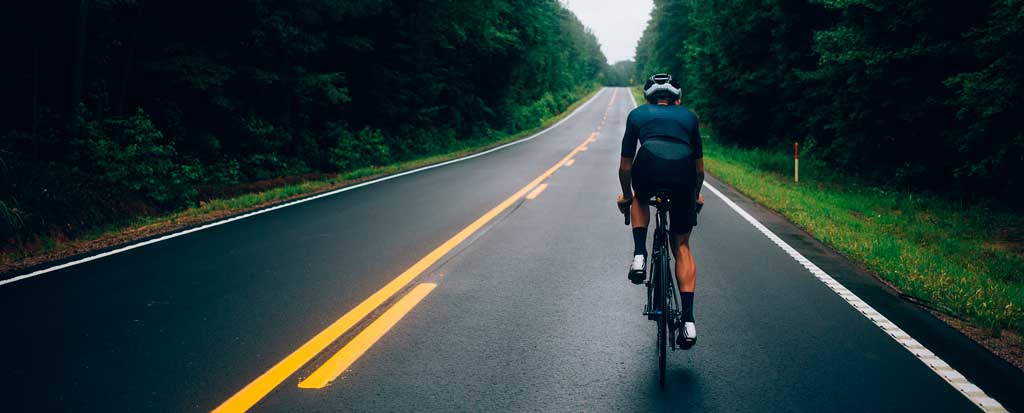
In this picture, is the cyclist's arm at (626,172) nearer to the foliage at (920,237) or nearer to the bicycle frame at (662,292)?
the bicycle frame at (662,292)

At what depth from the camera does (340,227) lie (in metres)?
9.14

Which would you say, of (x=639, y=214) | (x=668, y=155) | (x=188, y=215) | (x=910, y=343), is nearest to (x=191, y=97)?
(x=188, y=215)

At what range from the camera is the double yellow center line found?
3707 millimetres

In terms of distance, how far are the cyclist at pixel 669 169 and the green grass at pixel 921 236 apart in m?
2.52

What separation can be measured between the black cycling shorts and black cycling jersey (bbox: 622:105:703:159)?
0.06 m

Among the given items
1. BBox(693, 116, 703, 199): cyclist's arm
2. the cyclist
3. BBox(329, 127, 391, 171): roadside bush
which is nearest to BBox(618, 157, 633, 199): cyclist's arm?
the cyclist

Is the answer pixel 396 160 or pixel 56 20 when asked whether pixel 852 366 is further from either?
pixel 396 160

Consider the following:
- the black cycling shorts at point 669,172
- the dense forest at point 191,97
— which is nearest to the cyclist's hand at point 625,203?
the black cycling shorts at point 669,172

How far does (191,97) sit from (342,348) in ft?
47.0

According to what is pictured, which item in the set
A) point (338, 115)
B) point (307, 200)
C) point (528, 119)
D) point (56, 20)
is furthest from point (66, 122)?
point (528, 119)

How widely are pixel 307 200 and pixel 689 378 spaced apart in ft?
30.9

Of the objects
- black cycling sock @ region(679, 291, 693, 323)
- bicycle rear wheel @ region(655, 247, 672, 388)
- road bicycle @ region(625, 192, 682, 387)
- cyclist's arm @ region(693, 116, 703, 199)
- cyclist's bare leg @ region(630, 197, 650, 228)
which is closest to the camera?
bicycle rear wheel @ region(655, 247, 672, 388)

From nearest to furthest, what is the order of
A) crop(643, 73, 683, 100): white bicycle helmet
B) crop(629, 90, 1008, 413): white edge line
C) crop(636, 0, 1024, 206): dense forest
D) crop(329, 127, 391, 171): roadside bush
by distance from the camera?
crop(629, 90, 1008, 413): white edge line
crop(643, 73, 683, 100): white bicycle helmet
crop(636, 0, 1024, 206): dense forest
crop(329, 127, 391, 171): roadside bush

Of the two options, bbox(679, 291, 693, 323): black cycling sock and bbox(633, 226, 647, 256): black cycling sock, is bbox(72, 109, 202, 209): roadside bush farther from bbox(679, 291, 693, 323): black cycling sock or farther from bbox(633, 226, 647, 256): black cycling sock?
bbox(679, 291, 693, 323): black cycling sock
